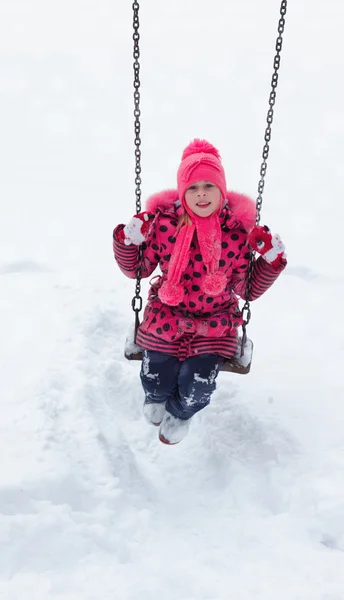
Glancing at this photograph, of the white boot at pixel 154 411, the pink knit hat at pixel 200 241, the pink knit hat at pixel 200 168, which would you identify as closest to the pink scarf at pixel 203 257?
the pink knit hat at pixel 200 241

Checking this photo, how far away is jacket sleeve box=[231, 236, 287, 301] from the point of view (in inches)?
102

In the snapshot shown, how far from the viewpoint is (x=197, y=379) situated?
2.66 metres

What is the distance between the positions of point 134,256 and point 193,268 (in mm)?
280

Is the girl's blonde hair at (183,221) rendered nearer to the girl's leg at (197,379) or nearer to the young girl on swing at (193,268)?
the young girl on swing at (193,268)

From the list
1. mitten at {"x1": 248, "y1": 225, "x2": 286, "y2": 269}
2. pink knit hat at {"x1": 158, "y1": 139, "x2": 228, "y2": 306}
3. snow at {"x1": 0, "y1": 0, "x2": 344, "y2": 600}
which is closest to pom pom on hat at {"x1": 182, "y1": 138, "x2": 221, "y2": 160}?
pink knit hat at {"x1": 158, "y1": 139, "x2": 228, "y2": 306}

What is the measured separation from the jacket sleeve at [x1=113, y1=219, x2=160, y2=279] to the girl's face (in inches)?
8.1

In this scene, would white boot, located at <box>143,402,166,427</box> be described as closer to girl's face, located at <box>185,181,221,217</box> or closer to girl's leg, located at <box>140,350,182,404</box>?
girl's leg, located at <box>140,350,182,404</box>

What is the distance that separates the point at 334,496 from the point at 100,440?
3.98 feet

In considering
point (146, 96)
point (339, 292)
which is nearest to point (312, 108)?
point (146, 96)

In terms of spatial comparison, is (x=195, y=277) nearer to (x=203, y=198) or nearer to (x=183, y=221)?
(x=183, y=221)

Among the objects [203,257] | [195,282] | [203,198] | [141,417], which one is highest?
[203,198]

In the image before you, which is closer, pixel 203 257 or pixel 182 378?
pixel 203 257

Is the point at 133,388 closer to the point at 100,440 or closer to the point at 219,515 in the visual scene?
the point at 100,440

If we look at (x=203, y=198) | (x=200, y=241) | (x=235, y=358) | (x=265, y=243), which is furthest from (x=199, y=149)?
(x=235, y=358)
